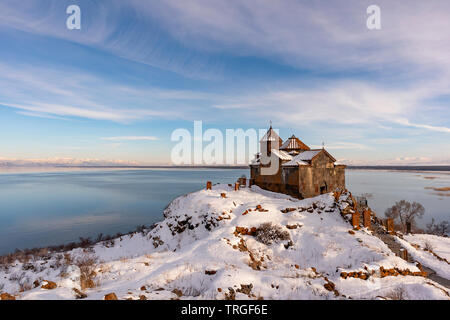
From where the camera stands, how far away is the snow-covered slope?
7.35 m

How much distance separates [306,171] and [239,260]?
15.5 m

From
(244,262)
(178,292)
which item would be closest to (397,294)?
(244,262)

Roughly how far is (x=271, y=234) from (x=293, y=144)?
17.6m

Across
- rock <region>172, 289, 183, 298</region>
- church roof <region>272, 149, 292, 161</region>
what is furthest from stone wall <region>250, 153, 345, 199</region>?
rock <region>172, 289, 183, 298</region>

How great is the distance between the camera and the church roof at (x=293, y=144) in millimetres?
29469

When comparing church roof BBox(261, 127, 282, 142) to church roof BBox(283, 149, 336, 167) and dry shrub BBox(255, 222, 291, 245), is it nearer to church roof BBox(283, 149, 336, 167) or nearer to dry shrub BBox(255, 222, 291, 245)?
church roof BBox(283, 149, 336, 167)

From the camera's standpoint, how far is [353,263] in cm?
1159

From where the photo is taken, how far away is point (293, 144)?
29.7m

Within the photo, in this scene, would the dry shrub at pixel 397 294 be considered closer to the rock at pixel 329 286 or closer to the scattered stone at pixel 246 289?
the rock at pixel 329 286

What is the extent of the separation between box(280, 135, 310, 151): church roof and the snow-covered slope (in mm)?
9881

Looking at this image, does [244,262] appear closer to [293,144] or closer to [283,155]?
[283,155]

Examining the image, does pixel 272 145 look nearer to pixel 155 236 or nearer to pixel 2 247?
pixel 155 236

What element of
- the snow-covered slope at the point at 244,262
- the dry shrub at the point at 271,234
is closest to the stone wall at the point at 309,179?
the snow-covered slope at the point at 244,262
